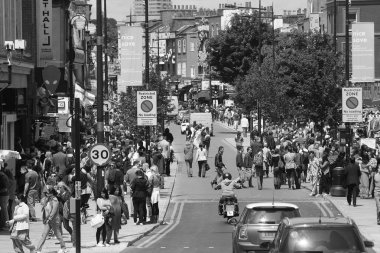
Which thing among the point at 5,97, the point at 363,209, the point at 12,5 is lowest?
the point at 363,209

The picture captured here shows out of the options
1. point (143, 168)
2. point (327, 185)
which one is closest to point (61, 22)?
point (327, 185)

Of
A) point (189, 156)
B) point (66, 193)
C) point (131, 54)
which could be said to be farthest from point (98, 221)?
point (189, 156)

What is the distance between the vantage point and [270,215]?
25.2m

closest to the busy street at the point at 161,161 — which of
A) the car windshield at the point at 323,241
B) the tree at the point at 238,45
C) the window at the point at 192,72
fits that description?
the car windshield at the point at 323,241

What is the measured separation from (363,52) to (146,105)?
8254 mm

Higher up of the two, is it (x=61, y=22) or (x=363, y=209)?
(x=61, y=22)

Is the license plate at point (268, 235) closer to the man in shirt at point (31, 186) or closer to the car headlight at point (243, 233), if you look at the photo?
the car headlight at point (243, 233)

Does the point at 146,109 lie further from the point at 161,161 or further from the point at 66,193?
the point at 66,193

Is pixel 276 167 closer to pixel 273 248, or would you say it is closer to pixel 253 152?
pixel 253 152

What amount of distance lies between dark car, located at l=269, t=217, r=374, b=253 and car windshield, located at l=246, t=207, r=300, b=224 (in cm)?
662

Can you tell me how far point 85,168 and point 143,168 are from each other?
2.10 metres

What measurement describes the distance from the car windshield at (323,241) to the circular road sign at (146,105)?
2662 cm

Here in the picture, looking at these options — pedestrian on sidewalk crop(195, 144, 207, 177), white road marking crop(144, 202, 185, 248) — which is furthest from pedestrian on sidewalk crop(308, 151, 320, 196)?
white road marking crop(144, 202, 185, 248)

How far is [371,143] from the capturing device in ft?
173
